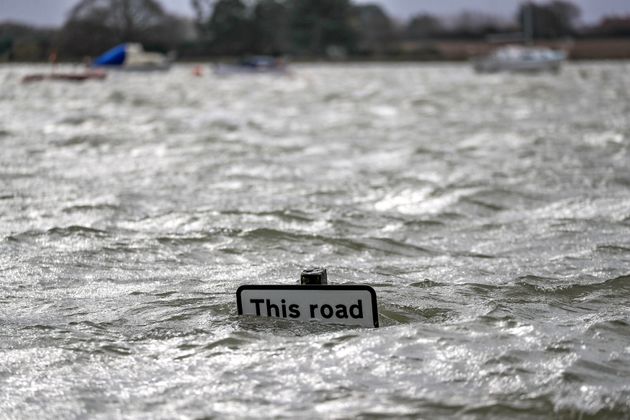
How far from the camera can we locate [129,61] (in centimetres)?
7550

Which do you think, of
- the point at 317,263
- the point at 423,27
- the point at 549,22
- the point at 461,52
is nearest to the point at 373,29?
the point at 423,27

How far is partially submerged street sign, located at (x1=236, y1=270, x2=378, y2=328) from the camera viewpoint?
6625 mm

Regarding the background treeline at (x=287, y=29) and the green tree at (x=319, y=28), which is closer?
the background treeline at (x=287, y=29)

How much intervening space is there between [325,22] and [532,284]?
124535mm

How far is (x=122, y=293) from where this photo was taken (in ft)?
26.1

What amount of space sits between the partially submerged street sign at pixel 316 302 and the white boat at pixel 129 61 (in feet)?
217

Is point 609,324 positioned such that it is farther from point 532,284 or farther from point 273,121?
point 273,121

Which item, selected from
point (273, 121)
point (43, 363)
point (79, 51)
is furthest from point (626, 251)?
point (79, 51)

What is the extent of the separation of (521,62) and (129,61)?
26.2 metres

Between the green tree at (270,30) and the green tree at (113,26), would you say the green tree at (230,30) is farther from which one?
the green tree at (113,26)

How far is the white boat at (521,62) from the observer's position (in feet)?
227

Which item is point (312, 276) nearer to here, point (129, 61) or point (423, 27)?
point (129, 61)

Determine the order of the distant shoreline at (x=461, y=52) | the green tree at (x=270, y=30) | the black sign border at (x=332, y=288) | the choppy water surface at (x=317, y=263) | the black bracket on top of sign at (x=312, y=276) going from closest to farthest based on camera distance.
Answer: the choppy water surface at (x=317, y=263) < the black sign border at (x=332, y=288) < the black bracket on top of sign at (x=312, y=276) < the distant shoreline at (x=461, y=52) < the green tree at (x=270, y=30)

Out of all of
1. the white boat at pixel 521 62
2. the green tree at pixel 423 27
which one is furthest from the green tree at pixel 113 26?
the green tree at pixel 423 27
